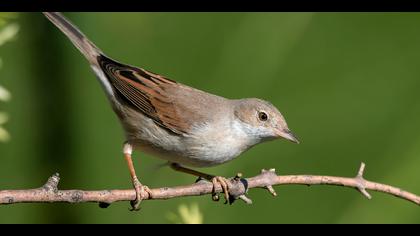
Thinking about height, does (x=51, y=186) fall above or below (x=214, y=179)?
below

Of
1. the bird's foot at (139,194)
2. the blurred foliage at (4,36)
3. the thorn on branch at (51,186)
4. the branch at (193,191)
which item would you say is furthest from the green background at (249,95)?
the blurred foliage at (4,36)

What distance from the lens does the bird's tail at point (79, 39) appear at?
3860 mm

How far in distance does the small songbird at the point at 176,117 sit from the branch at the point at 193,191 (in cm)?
34

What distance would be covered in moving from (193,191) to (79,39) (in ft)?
5.07

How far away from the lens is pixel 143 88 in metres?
3.99

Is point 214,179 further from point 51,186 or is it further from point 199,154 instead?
point 51,186

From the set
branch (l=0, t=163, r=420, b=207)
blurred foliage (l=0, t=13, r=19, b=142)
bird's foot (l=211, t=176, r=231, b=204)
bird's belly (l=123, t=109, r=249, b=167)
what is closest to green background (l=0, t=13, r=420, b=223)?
bird's belly (l=123, t=109, r=249, b=167)

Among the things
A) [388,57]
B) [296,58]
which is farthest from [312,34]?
[388,57]

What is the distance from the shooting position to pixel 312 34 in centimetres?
468

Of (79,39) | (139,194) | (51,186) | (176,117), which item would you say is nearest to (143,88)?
(176,117)

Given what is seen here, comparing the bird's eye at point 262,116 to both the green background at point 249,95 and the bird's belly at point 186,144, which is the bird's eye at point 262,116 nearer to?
the bird's belly at point 186,144

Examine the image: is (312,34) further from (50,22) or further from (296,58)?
(50,22)

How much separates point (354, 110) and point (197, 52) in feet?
4.04

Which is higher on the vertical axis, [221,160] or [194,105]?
[194,105]
